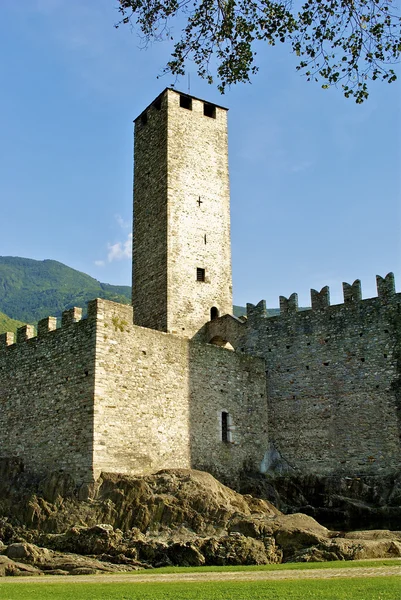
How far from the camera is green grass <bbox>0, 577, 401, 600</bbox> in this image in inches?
395

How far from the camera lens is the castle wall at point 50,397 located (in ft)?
69.4

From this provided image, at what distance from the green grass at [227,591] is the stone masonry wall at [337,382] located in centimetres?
1358

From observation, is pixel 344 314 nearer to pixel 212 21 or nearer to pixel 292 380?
pixel 292 380

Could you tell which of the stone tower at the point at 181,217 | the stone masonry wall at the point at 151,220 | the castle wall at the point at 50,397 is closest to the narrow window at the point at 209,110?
the stone tower at the point at 181,217

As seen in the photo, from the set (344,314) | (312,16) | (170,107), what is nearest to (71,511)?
(344,314)

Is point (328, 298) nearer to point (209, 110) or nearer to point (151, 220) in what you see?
point (151, 220)

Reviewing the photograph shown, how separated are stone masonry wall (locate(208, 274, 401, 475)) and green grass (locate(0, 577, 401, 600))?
1358 cm

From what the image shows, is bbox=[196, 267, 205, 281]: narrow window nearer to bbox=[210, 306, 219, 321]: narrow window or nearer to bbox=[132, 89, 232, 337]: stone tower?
bbox=[132, 89, 232, 337]: stone tower

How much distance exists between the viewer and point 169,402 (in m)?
23.3

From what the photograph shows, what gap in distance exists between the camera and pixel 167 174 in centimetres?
3100

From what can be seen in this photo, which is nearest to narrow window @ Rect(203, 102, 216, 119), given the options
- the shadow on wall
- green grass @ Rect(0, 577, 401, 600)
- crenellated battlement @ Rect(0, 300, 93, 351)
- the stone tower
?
the stone tower

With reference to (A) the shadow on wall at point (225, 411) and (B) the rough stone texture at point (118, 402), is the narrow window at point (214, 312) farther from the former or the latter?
(B) the rough stone texture at point (118, 402)

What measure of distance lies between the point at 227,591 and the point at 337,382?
15857 mm

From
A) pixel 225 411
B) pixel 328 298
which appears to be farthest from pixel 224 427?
pixel 328 298
